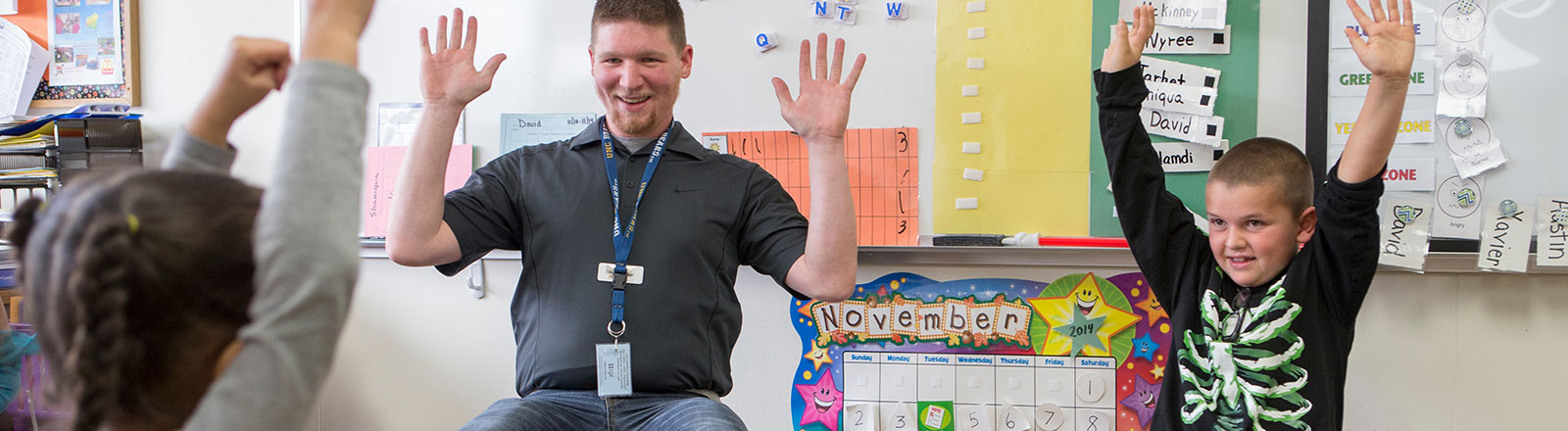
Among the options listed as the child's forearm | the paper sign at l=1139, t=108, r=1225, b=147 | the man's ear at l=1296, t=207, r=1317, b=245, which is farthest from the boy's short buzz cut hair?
the paper sign at l=1139, t=108, r=1225, b=147

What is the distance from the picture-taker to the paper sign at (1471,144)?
1.95 metres

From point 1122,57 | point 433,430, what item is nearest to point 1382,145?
point 1122,57

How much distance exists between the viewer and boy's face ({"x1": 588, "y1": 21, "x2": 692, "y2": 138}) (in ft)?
5.69

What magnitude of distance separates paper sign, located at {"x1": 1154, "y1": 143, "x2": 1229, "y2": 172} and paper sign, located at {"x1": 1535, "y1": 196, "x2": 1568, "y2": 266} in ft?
2.06

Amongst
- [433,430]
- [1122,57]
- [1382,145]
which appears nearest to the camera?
[1382,145]

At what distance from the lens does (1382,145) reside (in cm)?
136

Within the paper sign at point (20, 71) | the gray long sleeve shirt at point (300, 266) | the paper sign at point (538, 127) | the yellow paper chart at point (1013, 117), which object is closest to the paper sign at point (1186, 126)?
the yellow paper chart at point (1013, 117)

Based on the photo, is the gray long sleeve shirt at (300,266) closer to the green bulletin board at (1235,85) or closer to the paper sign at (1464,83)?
the green bulletin board at (1235,85)

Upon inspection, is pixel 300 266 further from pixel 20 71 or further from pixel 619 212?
pixel 20 71

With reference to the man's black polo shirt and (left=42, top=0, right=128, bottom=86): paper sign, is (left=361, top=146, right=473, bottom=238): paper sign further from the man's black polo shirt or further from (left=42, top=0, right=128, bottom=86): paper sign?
(left=42, top=0, right=128, bottom=86): paper sign

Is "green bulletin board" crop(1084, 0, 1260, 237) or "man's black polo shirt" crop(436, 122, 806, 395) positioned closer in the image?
"man's black polo shirt" crop(436, 122, 806, 395)

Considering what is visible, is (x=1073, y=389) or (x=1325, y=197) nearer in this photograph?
(x=1325, y=197)

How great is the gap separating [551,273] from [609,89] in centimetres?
36

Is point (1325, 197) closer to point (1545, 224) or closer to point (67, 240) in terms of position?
→ point (1545, 224)
